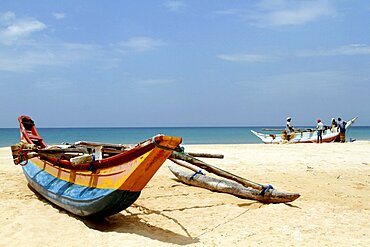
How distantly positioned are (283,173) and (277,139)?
1818cm

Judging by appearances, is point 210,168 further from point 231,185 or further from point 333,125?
point 333,125

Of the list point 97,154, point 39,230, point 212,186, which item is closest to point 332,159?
point 212,186

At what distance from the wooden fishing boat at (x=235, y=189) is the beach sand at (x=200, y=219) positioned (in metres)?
0.13

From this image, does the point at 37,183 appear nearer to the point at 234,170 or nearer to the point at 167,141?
the point at 167,141

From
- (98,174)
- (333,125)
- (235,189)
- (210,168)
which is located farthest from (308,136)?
(98,174)

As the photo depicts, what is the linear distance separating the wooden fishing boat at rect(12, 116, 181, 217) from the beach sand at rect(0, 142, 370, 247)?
0.98 ft

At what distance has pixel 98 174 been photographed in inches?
229

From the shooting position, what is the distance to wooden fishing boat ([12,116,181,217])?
5.07m

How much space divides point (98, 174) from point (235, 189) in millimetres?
3035

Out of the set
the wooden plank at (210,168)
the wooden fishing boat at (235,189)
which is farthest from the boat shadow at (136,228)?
the wooden fishing boat at (235,189)

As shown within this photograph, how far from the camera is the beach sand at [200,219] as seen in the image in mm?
5160

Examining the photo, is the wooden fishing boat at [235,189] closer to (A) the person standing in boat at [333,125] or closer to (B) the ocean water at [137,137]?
(A) the person standing in boat at [333,125]

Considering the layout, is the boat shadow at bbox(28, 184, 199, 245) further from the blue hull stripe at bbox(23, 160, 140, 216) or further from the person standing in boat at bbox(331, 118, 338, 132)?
the person standing in boat at bbox(331, 118, 338, 132)

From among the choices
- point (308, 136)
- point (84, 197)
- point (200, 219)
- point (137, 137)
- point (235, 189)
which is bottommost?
point (137, 137)
